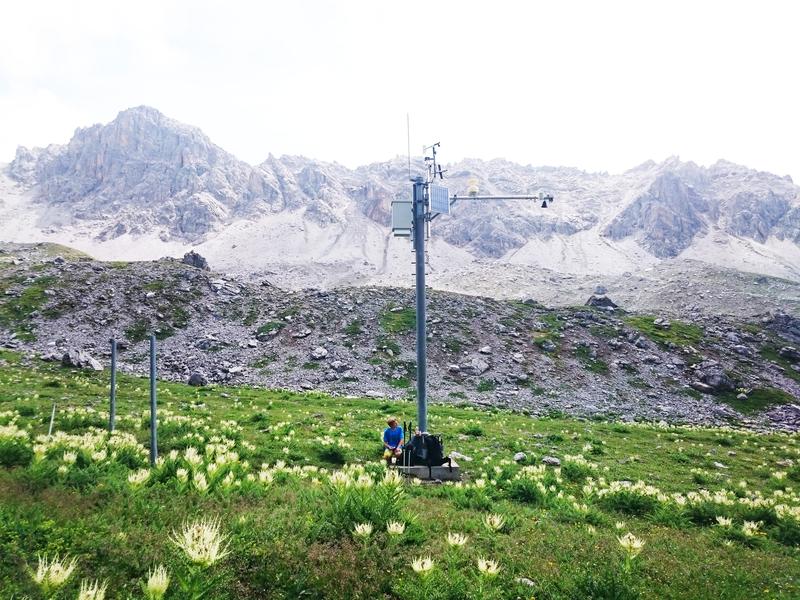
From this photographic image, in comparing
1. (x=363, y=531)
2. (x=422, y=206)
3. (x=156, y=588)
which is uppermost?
(x=422, y=206)

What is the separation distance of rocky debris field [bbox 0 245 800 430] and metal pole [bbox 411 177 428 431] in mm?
24612

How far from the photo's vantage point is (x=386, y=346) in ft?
169

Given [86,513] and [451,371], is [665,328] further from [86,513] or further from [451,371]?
[86,513]

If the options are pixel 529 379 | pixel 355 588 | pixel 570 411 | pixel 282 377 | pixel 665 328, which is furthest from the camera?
pixel 665 328

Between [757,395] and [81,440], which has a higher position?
[81,440]

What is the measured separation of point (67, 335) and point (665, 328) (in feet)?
255

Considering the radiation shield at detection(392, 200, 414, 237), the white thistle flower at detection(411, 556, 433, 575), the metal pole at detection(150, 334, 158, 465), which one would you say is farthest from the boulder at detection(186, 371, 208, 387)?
the white thistle flower at detection(411, 556, 433, 575)

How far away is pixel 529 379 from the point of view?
47.3m

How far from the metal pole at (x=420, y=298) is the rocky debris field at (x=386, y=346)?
24612 millimetres

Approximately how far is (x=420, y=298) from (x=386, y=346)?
35.2 m

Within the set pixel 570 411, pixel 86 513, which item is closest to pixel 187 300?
pixel 570 411

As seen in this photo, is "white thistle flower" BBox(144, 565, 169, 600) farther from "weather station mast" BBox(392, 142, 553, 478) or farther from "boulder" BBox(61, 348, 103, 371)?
"boulder" BBox(61, 348, 103, 371)

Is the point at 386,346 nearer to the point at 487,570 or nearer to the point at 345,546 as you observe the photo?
the point at 345,546

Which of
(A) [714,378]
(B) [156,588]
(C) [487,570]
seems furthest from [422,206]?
(A) [714,378]
